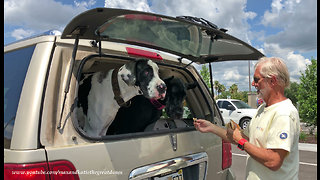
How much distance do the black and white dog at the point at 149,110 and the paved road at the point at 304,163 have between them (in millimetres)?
3495

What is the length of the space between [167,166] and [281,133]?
2.91ft

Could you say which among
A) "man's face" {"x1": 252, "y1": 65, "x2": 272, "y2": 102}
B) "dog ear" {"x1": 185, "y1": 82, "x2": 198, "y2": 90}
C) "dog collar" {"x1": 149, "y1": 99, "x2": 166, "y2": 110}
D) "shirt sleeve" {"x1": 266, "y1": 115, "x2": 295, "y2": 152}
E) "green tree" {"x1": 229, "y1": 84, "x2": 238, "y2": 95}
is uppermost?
"green tree" {"x1": 229, "y1": 84, "x2": 238, "y2": 95}

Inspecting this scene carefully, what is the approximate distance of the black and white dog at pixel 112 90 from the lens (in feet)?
7.38

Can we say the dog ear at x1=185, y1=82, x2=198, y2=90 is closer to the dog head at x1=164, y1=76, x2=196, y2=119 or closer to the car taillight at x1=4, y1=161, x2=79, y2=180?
the dog head at x1=164, y1=76, x2=196, y2=119

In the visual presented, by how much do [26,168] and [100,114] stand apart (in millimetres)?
869

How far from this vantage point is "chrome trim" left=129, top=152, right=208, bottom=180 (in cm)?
185

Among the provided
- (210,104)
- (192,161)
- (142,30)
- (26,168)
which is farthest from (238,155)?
(26,168)

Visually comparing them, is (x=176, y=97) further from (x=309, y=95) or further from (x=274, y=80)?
(x=309, y=95)

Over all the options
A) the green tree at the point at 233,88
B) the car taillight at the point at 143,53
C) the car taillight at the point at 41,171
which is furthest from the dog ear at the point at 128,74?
the green tree at the point at 233,88

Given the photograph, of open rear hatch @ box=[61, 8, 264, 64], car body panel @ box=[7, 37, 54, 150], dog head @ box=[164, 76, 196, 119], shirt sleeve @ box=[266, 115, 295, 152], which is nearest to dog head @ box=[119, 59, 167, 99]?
open rear hatch @ box=[61, 8, 264, 64]

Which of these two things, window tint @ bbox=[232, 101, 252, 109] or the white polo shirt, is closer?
the white polo shirt

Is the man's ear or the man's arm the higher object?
the man's ear

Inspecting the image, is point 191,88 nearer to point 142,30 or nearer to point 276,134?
point 142,30

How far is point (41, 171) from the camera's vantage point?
1458mm
